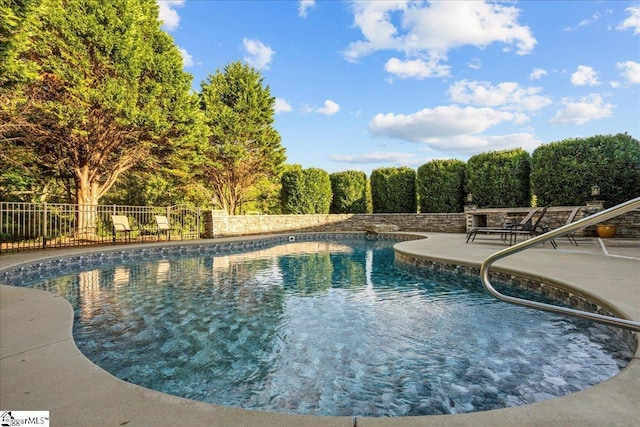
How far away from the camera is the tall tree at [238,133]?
57.3 ft

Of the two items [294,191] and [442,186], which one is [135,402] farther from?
[294,191]

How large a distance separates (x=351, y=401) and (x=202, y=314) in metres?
2.65

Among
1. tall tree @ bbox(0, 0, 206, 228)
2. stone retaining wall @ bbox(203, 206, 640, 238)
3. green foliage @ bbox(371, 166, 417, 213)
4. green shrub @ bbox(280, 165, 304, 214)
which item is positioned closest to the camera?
tall tree @ bbox(0, 0, 206, 228)

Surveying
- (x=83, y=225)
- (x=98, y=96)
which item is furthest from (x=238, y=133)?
(x=83, y=225)

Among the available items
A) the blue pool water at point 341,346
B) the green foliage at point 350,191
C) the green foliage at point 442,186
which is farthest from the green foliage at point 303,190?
the blue pool water at point 341,346

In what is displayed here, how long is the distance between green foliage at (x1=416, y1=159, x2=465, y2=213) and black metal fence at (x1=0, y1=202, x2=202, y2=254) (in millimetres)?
11569

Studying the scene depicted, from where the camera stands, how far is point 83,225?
11938 millimetres

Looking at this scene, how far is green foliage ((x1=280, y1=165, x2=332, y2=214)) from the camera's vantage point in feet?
64.2

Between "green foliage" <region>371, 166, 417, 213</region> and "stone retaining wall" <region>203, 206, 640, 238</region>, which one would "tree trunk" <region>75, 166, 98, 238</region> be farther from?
"green foliage" <region>371, 166, 417, 213</region>

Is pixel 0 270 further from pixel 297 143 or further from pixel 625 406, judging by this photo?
pixel 297 143

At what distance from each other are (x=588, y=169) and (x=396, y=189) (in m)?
8.86

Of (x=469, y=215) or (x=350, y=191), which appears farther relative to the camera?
(x=350, y=191)

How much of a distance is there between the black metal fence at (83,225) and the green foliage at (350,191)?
8.70 meters

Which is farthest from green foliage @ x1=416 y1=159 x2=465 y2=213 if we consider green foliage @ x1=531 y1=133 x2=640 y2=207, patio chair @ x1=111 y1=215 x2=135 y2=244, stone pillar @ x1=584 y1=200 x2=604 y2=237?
patio chair @ x1=111 y1=215 x2=135 y2=244
